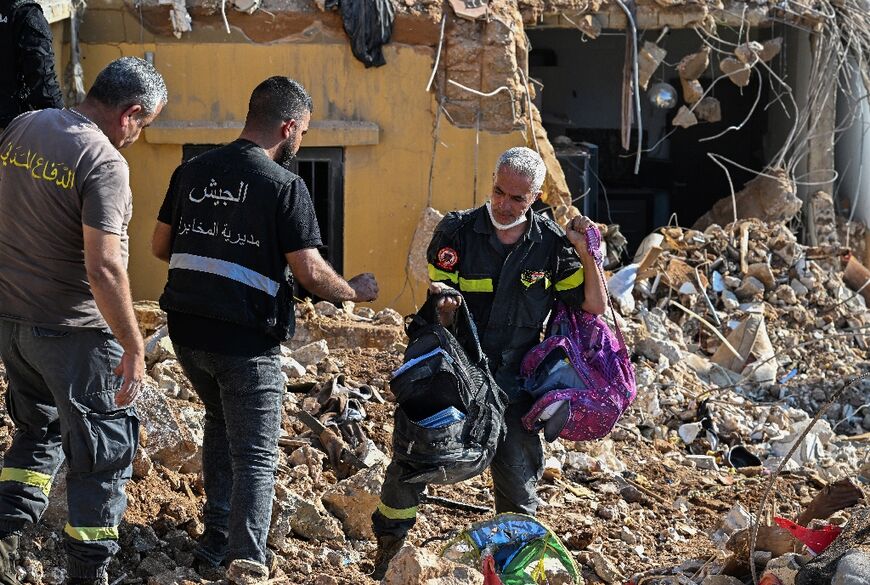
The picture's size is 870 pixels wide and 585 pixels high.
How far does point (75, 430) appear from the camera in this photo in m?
4.29

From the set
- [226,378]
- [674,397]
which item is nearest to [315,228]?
[226,378]

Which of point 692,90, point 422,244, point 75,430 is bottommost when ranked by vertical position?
point 75,430

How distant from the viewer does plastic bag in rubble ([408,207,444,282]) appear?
34.5 ft

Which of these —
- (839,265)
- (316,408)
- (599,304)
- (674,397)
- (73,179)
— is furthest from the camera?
(839,265)

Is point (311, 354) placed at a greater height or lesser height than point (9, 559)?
greater

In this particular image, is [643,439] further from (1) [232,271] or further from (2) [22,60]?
(2) [22,60]

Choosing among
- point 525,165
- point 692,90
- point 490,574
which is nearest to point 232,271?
point 525,165

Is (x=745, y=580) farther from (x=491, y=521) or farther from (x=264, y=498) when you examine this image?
(x=264, y=498)

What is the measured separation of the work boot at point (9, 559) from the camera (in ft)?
14.8

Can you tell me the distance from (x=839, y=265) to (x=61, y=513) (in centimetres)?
912

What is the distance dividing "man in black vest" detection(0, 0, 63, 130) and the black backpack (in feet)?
10.2

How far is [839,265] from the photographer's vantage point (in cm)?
1209

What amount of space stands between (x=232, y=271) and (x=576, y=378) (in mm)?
1455

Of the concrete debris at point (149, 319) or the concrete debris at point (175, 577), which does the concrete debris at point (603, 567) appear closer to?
the concrete debris at point (175, 577)
